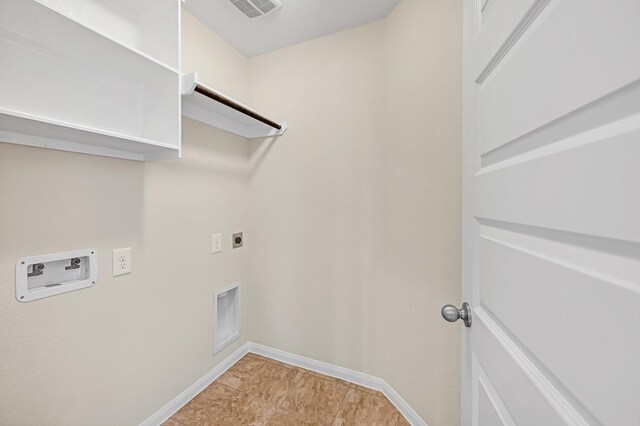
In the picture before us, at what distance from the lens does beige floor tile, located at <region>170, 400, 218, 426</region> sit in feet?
4.68

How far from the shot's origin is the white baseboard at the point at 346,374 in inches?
56.4

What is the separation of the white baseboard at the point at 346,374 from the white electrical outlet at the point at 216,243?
0.89m

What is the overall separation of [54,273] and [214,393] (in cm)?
118

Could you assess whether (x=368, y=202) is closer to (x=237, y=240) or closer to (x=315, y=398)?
(x=237, y=240)

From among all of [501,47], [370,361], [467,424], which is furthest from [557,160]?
[370,361]

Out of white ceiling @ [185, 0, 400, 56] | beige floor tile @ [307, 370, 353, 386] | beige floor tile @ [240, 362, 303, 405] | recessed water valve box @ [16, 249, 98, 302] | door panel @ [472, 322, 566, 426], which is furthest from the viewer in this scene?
beige floor tile @ [307, 370, 353, 386]

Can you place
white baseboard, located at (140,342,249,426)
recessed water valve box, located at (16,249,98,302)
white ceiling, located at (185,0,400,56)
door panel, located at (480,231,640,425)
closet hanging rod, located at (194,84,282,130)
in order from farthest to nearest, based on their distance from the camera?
white ceiling, located at (185,0,400,56)
white baseboard, located at (140,342,249,426)
closet hanging rod, located at (194,84,282,130)
recessed water valve box, located at (16,249,98,302)
door panel, located at (480,231,640,425)

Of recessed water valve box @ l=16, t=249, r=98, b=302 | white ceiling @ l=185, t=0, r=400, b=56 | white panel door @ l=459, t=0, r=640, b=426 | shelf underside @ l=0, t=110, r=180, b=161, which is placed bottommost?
recessed water valve box @ l=16, t=249, r=98, b=302

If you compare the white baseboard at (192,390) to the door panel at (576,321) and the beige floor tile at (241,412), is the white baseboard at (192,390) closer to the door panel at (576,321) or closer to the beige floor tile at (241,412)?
the beige floor tile at (241,412)

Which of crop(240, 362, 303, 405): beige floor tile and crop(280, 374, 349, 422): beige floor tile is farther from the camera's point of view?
crop(240, 362, 303, 405): beige floor tile

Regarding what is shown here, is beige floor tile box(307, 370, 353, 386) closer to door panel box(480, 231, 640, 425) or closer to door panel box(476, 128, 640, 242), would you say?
door panel box(480, 231, 640, 425)

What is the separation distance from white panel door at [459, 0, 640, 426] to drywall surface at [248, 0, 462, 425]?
1.94 ft

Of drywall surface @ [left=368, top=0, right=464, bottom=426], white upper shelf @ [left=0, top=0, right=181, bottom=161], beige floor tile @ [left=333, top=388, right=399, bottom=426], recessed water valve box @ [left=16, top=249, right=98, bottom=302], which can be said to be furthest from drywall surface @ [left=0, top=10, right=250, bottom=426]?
drywall surface @ [left=368, top=0, right=464, bottom=426]

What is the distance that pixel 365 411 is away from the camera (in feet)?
4.92
